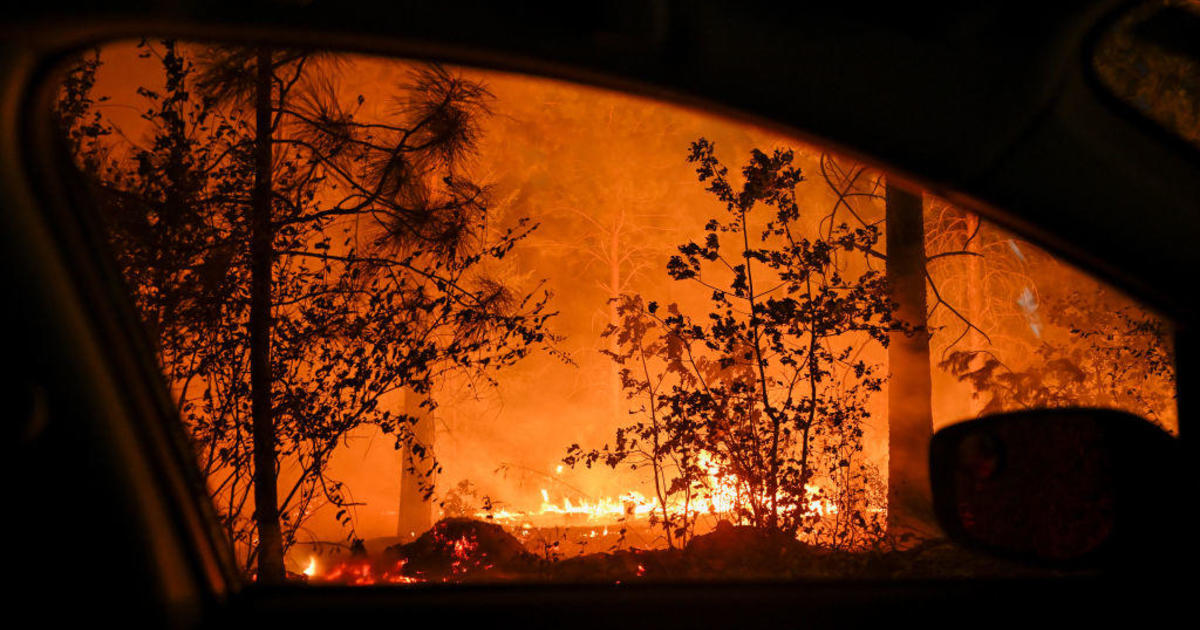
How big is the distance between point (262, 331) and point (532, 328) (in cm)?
179

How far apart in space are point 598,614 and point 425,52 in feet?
3.47

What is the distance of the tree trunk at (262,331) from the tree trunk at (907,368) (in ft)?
15.5

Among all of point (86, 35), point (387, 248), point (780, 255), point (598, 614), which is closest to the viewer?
point (86, 35)

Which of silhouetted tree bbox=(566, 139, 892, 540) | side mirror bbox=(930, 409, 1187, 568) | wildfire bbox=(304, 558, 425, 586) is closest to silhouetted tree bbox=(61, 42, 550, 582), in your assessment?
wildfire bbox=(304, 558, 425, 586)

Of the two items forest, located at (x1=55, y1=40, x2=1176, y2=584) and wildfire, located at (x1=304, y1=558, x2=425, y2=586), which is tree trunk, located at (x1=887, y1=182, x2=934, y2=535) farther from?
wildfire, located at (x1=304, y1=558, x2=425, y2=586)

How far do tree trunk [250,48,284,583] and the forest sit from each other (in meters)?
0.02

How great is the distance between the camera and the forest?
5.08 meters

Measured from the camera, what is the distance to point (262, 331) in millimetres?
5184

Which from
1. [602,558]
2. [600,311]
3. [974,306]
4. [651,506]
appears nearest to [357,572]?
[602,558]

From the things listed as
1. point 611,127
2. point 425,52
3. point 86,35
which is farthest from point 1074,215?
point 611,127

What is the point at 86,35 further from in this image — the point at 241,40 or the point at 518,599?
the point at 518,599

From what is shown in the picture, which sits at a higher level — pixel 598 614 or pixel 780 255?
pixel 780 255

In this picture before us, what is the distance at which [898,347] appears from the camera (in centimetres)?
674

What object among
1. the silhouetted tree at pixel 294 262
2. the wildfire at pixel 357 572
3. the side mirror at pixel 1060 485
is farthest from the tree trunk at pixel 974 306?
the side mirror at pixel 1060 485
